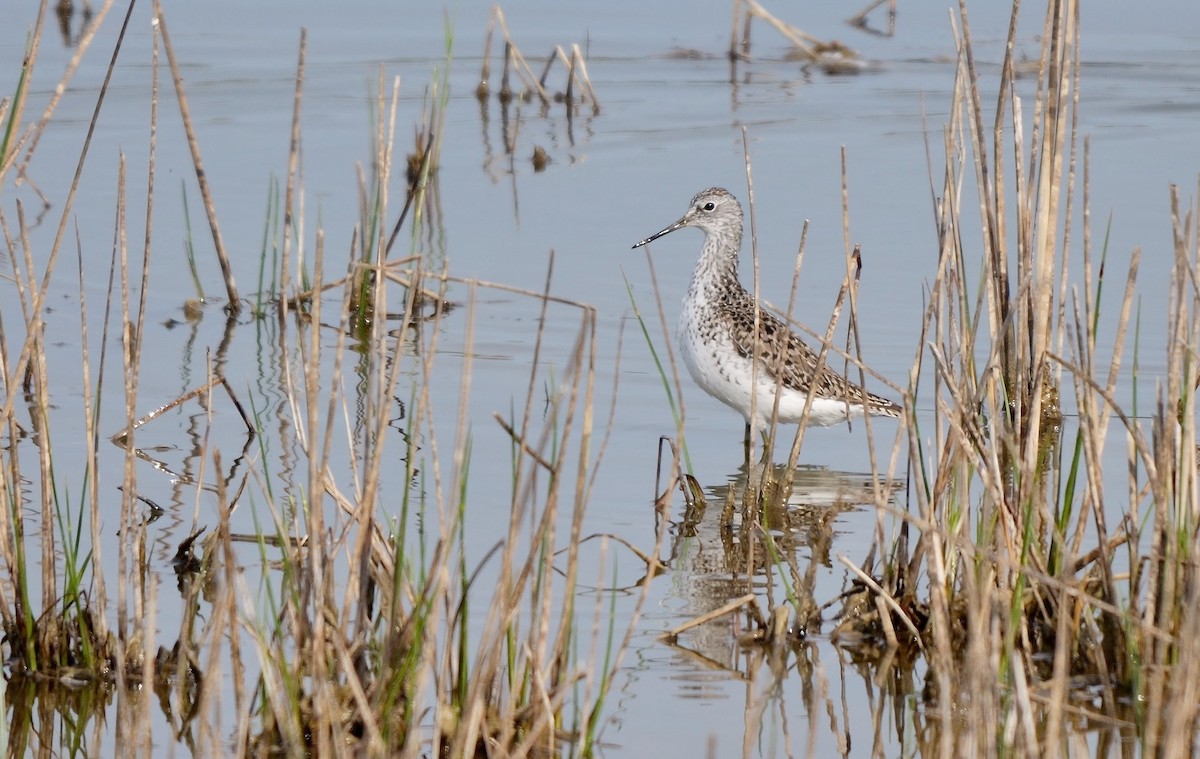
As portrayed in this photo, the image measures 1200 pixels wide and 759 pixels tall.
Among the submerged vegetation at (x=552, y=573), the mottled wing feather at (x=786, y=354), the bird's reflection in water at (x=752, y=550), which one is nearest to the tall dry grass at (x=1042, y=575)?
the submerged vegetation at (x=552, y=573)

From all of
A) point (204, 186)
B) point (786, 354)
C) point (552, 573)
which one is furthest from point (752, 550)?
point (204, 186)

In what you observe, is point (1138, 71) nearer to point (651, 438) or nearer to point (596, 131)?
point (596, 131)

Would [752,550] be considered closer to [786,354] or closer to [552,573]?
[552,573]

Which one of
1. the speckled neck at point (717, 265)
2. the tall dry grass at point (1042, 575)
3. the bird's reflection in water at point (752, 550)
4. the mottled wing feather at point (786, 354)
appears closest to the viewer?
the tall dry grass at point (1042, 575)

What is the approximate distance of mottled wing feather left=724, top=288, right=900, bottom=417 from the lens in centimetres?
747

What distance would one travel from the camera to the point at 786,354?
301 inches

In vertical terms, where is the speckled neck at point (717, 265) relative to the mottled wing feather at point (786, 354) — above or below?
above

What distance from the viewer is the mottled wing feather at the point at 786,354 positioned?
7473 mm

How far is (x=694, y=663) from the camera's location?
4824 mm

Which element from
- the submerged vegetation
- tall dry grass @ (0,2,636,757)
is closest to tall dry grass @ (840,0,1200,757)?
the submerged vegetation

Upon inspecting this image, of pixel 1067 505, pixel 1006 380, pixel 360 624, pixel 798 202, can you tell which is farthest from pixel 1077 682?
pixel 798 202

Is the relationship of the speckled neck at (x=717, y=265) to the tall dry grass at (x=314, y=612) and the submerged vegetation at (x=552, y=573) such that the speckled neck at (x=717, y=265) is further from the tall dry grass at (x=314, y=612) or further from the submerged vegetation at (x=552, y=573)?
the tall dry grass at (x=314, y=612)

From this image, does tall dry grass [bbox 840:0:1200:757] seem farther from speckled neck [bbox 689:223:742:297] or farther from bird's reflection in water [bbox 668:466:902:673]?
speckled neck [bbox 689:223:742:297]

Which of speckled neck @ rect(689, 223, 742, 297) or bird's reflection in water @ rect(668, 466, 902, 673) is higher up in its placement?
speckled neck @ rect(689, 223, 742, 297)
